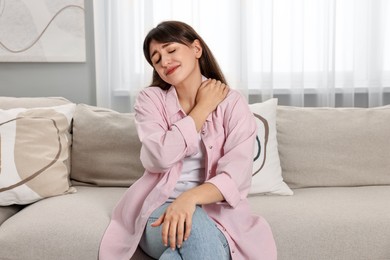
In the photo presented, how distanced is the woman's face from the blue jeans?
0.45 metres

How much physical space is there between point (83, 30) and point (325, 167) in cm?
137

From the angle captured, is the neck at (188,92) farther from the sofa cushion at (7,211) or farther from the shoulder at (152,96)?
the sofa cushion at (7,211)

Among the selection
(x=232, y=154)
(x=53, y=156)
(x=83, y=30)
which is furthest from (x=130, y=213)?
(x=83, y=30)

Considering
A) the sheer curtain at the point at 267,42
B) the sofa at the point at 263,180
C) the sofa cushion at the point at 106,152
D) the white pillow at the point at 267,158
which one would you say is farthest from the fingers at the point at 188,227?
the sheer curtain at the point at 267,42

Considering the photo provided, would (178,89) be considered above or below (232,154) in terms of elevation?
above

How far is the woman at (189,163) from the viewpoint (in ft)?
5.50

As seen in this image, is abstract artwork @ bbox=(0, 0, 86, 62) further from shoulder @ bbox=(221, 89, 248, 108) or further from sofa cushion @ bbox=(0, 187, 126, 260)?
shoulder @ bbox=(221, 89, 248, 108)

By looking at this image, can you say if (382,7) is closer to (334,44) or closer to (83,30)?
(334,44)

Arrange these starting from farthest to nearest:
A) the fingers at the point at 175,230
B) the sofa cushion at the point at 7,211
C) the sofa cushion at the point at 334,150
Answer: the sofa cushion at the point at 334,150 < the sofa cushion at the point at 7,211 < the fingers at the point at 175,230

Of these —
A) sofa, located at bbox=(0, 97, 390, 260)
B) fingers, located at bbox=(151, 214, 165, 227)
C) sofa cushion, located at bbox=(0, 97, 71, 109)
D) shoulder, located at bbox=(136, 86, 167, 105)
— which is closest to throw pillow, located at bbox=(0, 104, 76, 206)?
sofa, located at bbox=(0, 97, 390, 260)

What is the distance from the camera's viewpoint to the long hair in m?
1.87

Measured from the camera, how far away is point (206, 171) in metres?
1.81

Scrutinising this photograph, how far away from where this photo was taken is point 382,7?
2885mm

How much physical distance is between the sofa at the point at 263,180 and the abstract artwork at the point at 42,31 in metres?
0.38
